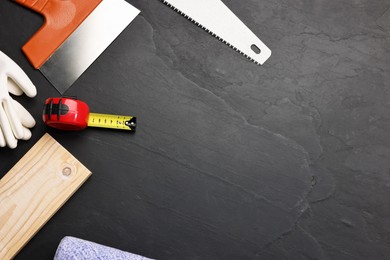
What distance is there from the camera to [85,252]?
1097 mm

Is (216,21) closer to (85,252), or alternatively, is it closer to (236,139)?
(236,139)

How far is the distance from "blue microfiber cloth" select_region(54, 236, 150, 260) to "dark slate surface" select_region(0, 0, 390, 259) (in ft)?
0.27

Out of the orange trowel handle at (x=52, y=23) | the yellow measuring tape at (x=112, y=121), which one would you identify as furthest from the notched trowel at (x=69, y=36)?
the yellow measuring tape at (x=112, y=121)

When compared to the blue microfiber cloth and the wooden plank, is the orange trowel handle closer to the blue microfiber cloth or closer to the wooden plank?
the wooden plank

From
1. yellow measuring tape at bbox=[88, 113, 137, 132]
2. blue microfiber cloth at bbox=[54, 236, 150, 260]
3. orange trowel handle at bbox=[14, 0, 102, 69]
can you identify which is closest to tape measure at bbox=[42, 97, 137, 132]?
yellow measuring tape at bbox=[88, 113, 137, 132]

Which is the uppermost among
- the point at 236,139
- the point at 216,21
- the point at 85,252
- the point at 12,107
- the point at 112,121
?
the point at 216,21

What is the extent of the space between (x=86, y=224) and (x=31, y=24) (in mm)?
521

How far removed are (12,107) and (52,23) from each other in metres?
0.24

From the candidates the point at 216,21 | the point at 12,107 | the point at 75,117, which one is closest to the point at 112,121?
the point at 75,117

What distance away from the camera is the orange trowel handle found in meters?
1.25

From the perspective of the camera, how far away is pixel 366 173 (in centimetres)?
124

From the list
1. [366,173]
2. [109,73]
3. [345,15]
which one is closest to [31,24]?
[109,73]

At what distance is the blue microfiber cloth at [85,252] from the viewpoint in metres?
1.09

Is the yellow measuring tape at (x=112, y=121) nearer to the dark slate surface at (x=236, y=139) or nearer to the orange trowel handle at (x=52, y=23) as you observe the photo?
the dark slate surface at (x=236, y=139)
